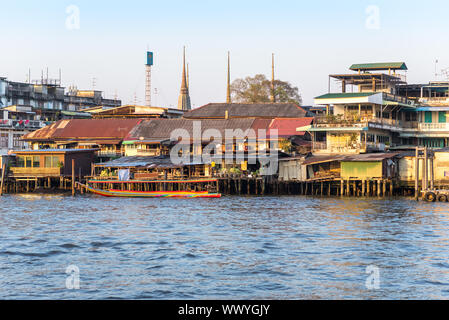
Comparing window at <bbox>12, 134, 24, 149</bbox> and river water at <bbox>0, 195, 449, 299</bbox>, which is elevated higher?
window at <bbox>12, 134, 24, 149</bbox>

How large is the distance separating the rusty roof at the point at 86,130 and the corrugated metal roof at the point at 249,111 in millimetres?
7337

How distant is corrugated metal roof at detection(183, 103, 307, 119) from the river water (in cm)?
2834

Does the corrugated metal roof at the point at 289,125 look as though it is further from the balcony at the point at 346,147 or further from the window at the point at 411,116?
the window at the point at 411,116

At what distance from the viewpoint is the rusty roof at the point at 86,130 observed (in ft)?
255

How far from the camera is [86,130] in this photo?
79.6 meters

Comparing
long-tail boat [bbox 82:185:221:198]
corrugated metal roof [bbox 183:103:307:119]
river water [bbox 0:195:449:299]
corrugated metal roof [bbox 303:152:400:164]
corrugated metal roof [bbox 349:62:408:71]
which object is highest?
corrugated metal roof [bbox 349:62:408:71]

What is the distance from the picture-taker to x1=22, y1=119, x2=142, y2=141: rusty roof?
77.8 meters

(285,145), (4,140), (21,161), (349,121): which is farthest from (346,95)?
(4,140)

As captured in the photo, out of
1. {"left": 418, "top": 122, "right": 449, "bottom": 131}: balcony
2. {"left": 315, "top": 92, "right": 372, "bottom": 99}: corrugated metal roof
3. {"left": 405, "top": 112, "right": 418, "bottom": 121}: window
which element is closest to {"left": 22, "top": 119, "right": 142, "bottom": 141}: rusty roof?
{"left": 315, "top": 92, "right": 372, "bottom": 99}: corrugated metal roof

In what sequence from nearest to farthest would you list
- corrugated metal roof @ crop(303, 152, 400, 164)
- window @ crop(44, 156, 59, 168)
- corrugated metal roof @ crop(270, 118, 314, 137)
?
corrugated metal roof @ crop(303, 152, 400, 164)
corrugated metal roof @ crop(270, 118, 314, 137)
window @ crop(44, 156, 59, 168)

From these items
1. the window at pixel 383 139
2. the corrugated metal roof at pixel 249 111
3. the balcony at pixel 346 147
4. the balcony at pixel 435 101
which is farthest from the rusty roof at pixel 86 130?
the balcony at pixel 435 101

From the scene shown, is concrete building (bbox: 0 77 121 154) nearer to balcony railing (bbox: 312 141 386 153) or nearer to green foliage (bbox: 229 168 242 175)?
green foliage (bbox: 229 168 242 175)
